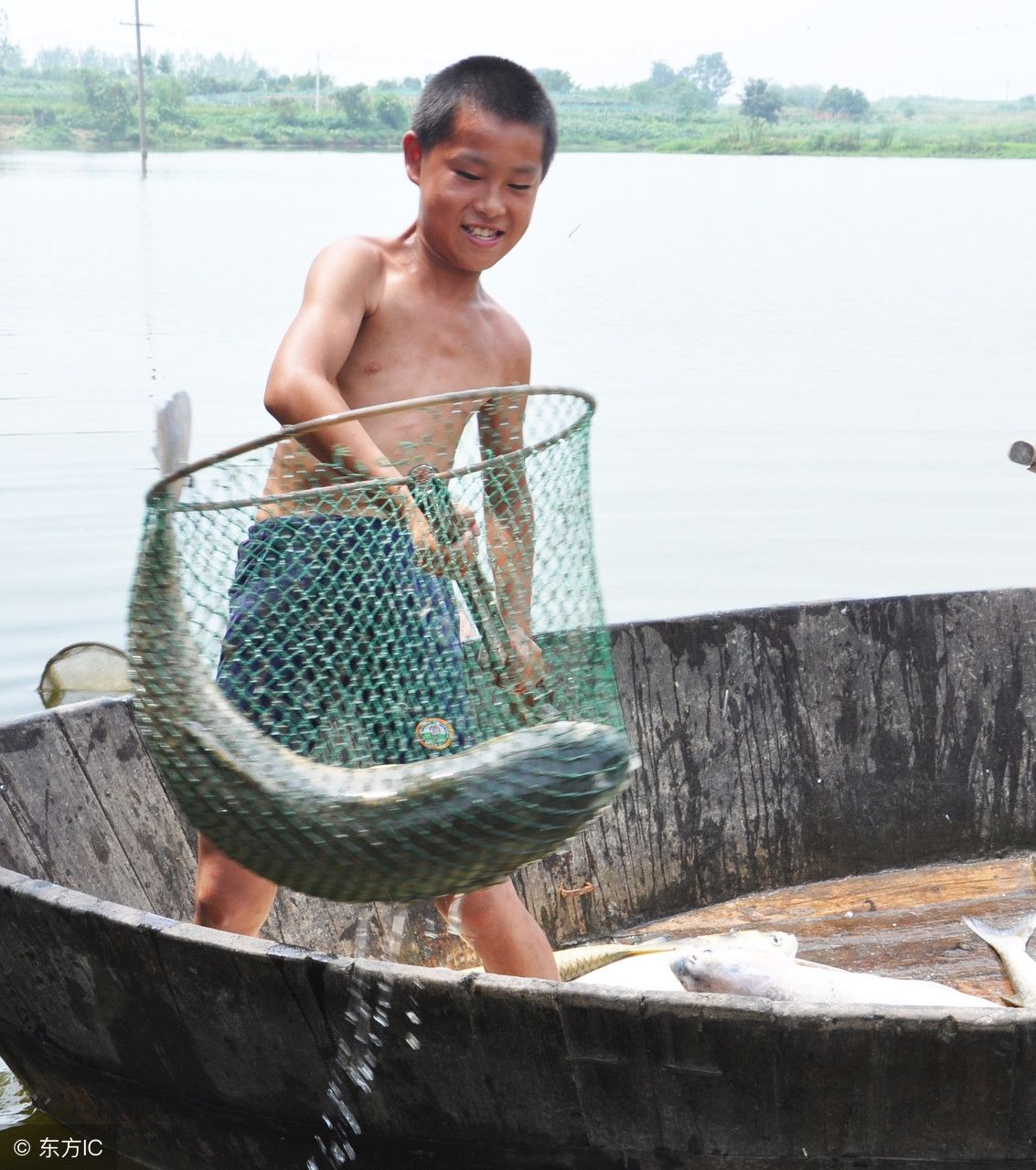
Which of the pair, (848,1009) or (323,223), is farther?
(323,223)

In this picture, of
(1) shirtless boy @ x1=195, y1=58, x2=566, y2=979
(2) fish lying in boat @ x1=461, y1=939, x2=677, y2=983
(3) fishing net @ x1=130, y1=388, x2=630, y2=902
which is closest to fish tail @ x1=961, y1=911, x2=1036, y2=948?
(2) fish lying in boat @ x1=461, y1=939, x2=677, y2=983

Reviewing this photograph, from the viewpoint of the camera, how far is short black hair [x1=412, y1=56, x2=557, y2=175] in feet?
8.25

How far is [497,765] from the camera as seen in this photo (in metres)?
1.79

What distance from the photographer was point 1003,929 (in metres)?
3.38

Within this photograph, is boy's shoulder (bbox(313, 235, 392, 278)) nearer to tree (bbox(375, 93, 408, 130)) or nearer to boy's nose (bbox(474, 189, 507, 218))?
boy's nose (bbox(474, 189, 507, 218))

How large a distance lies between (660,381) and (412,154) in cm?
947

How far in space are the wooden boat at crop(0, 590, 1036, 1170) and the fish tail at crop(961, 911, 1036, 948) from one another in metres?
0.04

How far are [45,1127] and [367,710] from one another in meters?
1.23

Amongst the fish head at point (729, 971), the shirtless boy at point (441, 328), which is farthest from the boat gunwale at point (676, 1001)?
the fish head at point (729, 971)

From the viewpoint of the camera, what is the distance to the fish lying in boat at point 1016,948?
3.08 meters

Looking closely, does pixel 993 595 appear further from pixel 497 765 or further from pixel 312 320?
pixel 497 765

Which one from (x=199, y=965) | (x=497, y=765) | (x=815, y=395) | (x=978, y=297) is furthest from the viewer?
(x=978, y=297)

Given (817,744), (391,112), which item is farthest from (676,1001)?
(391,112)

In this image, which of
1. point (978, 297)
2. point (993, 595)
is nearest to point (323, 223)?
point (978, 297)
